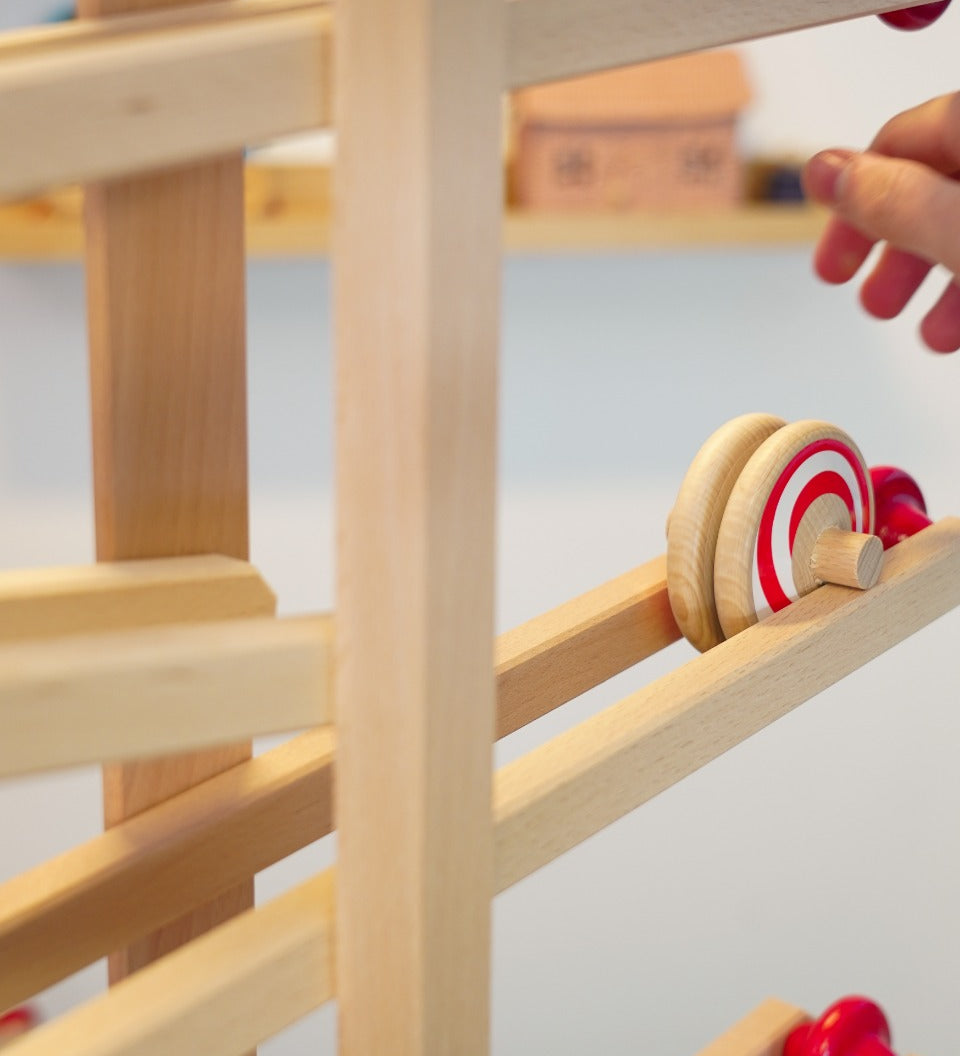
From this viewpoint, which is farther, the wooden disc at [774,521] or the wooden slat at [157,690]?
the wooden disc at [774,521]

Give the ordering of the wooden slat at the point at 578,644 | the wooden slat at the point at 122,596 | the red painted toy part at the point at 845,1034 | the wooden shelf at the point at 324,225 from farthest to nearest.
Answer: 1. the wooden shelf at the point at 324,225
2. the red painted toy part at the point at 845,1034
3. the wooden slat at the point at 578,644
4. the wooden slat at the point at 122,596

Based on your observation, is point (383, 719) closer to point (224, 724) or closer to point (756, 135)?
point (224, 724)

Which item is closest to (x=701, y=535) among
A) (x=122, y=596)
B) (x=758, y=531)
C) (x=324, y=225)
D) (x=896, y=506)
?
(x=758, y=531)

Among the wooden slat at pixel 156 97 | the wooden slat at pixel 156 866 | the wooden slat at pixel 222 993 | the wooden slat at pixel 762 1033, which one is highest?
the wooden slat at pixel 156 97

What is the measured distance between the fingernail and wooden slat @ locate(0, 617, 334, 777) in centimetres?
37

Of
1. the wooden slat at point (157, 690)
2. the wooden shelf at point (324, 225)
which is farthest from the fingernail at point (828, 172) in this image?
the wooden shelf at point (324, 225)

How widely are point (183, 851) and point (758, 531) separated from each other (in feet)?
0.87

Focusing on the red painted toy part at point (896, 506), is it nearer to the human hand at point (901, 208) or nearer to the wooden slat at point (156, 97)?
the human hand at point (901, 208)

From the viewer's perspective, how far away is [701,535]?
59 cm

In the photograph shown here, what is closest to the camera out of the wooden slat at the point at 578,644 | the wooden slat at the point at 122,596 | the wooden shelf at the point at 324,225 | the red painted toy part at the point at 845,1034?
the wooden slat at the point at 122,596

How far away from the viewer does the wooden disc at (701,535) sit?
1.92 feet

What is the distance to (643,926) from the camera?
1685 mm

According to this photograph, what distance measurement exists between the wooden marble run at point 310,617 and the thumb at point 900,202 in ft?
0.44

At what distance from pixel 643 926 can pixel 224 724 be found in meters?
1.42
